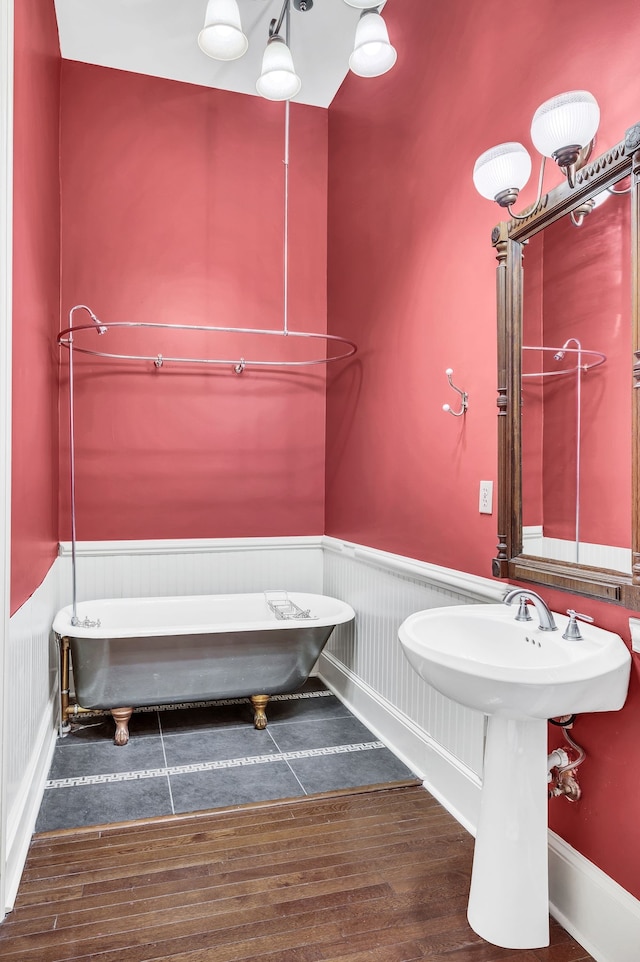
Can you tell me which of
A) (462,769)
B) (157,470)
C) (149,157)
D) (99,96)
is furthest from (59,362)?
(462,769)

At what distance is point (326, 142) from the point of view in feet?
12.3

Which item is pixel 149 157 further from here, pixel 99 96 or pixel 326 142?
pixel 326 142

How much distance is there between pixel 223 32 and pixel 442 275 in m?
1.25

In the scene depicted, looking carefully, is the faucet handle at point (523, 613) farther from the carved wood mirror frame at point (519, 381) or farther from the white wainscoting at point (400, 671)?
the white wainscoting at point (400, 671)

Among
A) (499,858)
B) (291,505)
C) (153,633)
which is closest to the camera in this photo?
(499,858)

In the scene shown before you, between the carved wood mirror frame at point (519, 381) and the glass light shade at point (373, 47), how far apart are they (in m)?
0.96

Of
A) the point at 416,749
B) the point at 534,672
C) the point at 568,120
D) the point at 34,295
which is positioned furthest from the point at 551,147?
the point at 416,749

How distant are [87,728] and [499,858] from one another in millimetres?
2111

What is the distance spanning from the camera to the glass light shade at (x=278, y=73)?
258 cm

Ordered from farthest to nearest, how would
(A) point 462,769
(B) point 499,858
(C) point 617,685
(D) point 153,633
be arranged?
1. (D) point 153,633
2. (A) point 462,769
3. (B) point 499,858
4. (C) point 617,685

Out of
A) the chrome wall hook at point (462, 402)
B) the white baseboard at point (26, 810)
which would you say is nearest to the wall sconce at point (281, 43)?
the chrome wall hook at point (462, 402)

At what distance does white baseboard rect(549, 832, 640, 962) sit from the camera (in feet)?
4.99

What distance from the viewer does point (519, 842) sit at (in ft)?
5.24

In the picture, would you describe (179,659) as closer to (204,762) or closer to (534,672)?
(204,762)
